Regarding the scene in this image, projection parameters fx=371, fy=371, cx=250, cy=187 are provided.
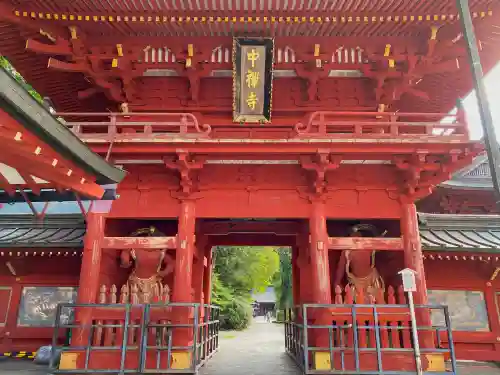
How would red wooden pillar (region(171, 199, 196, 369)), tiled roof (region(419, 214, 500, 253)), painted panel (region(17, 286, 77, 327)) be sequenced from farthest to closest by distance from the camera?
painted panel (region(17, 286, 77, 327)), tiled roof (region(419, 214, 500, 253)), red wooden pillar (region(171, 199, 196, 369))

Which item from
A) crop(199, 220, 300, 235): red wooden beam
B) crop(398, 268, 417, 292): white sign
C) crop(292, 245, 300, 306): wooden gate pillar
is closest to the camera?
crop(398, 268, 417, 292): white sign

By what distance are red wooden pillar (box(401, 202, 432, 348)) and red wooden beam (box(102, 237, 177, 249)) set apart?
5.04 metres

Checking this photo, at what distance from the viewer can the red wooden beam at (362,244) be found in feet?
26.4

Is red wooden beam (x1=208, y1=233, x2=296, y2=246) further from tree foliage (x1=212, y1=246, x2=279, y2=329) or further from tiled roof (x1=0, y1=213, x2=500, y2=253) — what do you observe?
tree foliage (x1=212, y1=246, x2=279, y2=329)

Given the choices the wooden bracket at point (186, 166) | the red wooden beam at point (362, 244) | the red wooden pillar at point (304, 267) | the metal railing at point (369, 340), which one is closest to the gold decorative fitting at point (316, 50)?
the wooden bracket at point (186, 166)

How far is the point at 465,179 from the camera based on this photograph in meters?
13.8

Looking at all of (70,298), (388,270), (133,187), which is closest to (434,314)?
(388,270)

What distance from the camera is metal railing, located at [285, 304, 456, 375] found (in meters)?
7.09

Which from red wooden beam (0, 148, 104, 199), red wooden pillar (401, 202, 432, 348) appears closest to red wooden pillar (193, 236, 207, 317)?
red wooden beam (0, 148, 104, 199)

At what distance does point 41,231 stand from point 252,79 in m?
7.40

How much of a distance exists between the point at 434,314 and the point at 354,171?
15.6ft

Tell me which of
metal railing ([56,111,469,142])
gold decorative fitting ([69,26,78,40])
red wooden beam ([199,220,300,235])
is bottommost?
red wooden beam ([199,220,300,235])

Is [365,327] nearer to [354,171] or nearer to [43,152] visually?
[354,171]

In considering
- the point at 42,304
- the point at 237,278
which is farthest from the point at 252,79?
the point at 237,278
